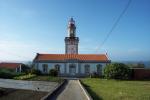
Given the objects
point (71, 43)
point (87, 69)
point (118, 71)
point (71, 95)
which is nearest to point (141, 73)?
point (118, 71)

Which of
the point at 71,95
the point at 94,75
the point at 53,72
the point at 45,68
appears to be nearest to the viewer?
the point at 71,95

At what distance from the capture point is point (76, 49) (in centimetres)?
6556

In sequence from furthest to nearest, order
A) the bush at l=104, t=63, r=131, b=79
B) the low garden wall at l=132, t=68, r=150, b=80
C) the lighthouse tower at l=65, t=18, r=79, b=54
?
the lighthouse tower at l=65, t=18, r=79, b=54 → the low garden wall at l=132, t=68, r=150, b=80 → the bush at l=104, t=63, r=131, b=79

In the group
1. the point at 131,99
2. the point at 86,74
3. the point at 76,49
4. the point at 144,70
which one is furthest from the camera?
the point at 76,49

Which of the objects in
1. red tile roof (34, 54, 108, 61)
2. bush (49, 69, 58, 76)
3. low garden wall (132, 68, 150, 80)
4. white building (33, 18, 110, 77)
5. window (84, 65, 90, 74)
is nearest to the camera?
low garden wall (132, 68, 150, 80)

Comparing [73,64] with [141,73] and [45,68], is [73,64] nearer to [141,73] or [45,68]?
[45,68]

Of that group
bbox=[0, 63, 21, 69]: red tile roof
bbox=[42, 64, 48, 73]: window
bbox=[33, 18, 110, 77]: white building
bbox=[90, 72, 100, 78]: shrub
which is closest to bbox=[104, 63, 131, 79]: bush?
bbox=[90, 72, 100, 78]: shrub

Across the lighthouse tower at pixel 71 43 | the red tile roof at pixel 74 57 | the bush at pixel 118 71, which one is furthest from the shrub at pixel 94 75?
the lighthouse tower at pixel 71 43

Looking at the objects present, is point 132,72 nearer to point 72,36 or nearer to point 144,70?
point 144,70

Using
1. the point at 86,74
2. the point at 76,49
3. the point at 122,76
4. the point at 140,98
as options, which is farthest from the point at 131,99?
the point at 76,49

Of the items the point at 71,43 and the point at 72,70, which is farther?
the point at 71,43

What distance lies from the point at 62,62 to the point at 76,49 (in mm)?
8773

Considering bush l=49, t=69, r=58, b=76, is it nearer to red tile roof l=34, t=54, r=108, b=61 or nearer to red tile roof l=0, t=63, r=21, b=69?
red tile roof l=34, t=54, r=108, b=61

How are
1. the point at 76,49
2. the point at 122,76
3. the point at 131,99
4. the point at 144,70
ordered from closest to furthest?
the point at 131,99 → the point at 122,76 → the point at 144,70 → the point at 76,49
